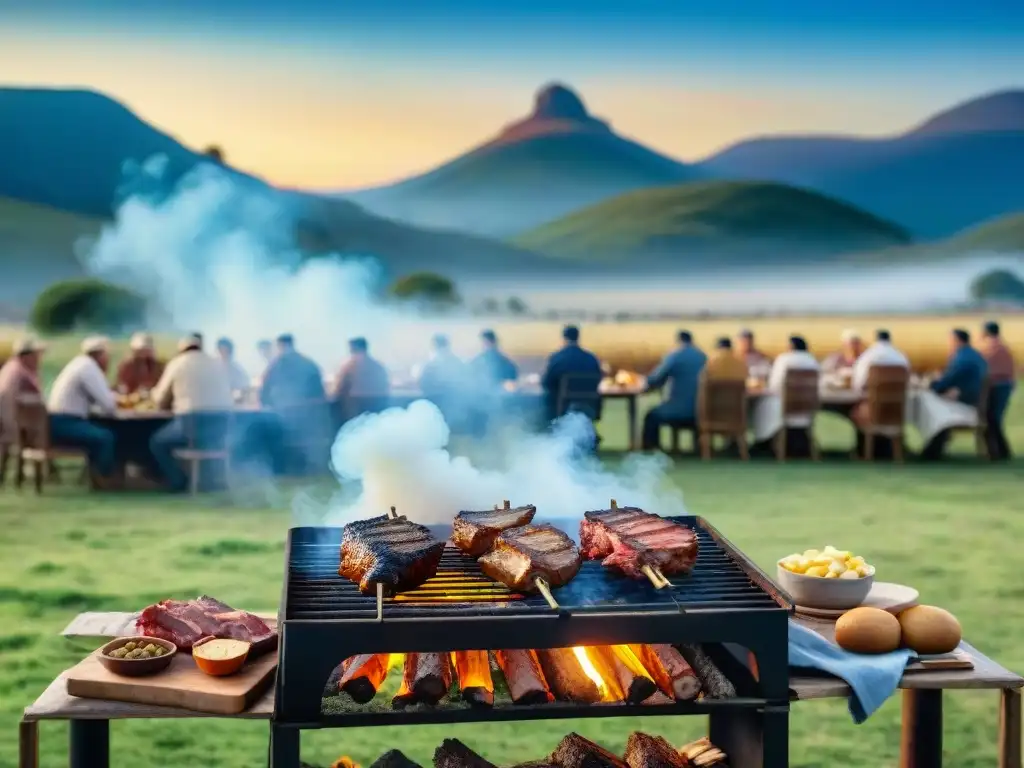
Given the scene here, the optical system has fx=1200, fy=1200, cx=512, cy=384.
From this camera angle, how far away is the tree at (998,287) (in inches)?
946

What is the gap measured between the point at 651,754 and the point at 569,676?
646 millimetres

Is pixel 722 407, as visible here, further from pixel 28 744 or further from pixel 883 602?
pixel 28 744

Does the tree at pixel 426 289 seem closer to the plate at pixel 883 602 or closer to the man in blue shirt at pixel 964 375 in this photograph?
the man in blue shirt at pixel 964 375

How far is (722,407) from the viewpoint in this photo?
1302 cm

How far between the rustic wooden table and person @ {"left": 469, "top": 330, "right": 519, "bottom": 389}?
30.5 ft

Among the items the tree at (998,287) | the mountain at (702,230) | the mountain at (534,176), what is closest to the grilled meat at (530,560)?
the mountain at (534,176)

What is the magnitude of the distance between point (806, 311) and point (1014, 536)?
15.5 metres

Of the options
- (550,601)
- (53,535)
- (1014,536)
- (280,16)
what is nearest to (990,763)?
→ (550,601)

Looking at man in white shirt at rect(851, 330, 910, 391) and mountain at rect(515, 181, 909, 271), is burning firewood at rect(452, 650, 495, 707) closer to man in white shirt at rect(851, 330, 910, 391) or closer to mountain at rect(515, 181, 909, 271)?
man in white shirt at rect(851, 330, 910, 391)

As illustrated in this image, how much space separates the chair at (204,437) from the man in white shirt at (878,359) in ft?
22.2

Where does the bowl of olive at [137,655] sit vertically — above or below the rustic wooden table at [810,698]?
above

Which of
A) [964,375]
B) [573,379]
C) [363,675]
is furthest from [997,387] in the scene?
[363,675]

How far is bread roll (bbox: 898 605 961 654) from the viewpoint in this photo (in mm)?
3523

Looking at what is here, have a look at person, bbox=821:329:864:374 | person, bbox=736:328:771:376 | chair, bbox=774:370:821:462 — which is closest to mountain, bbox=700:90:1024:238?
person, bbox=821:329:864:374
